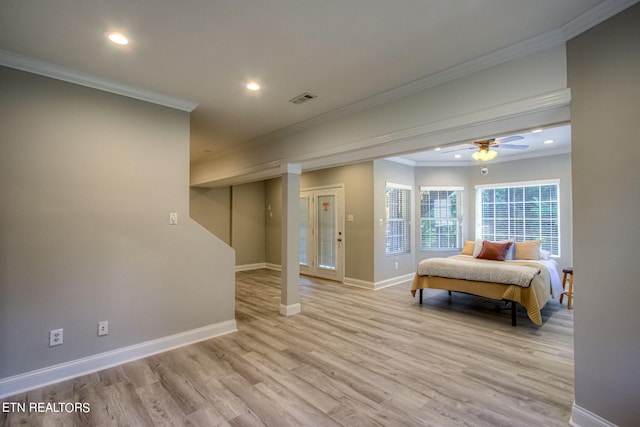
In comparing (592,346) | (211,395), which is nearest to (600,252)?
(592,346)

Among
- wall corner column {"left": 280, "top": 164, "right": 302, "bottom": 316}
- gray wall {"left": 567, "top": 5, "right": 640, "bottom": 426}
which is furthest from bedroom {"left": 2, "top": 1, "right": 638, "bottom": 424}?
wall corner column {"left": 280, "top": 164, "right": 302, "bottom": 316}

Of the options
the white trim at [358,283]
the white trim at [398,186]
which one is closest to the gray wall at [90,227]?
the white trim at [358,283]

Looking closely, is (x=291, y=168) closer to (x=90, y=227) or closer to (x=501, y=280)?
(x=90, y=227)

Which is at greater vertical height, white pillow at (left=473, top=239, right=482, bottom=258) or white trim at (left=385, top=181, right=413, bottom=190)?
white trim at (left=385, top=181, right=413, bottom=190)

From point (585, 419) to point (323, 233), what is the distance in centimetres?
520

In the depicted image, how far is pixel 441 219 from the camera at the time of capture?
7027 millimetres

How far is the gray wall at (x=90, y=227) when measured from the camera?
2.42 m

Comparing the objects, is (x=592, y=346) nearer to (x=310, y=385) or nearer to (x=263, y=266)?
(x=310, y=385)

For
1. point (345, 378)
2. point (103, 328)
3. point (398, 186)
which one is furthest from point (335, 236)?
point (103, 328)

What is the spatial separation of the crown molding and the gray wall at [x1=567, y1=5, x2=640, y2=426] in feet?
11.1

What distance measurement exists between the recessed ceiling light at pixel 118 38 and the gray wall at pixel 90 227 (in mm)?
861

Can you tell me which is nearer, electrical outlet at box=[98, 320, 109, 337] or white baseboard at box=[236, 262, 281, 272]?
electrical outlet at box=[98, 320, 109, 337]

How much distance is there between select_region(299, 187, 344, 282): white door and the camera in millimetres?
6363

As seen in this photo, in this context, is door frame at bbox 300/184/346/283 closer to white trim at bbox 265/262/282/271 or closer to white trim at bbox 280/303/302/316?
white trim at bbox 265/262/282/271
